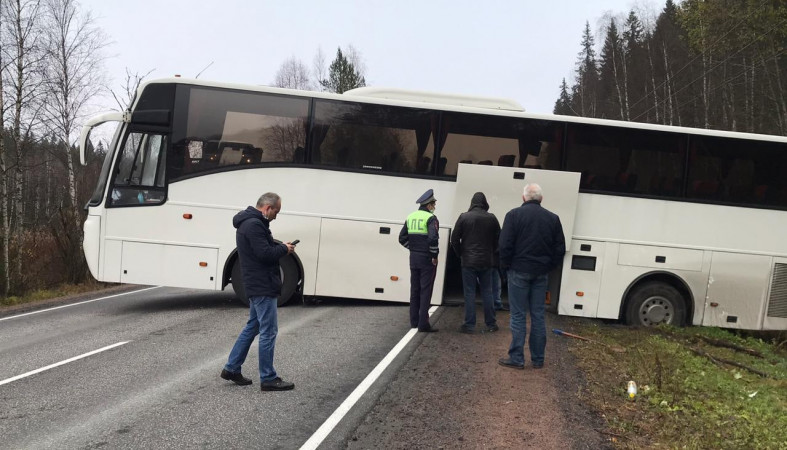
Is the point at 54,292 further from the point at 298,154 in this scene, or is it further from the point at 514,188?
the point at 514,188

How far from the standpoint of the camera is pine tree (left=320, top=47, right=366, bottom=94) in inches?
1980

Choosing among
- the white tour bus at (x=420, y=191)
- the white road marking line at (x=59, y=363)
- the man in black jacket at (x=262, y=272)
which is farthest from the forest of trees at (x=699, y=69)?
the white road marking line at (x=59, y=363)

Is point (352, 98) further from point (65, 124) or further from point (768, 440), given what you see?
point (65, 124)

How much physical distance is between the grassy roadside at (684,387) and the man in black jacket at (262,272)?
3059mm

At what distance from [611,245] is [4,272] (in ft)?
42.7

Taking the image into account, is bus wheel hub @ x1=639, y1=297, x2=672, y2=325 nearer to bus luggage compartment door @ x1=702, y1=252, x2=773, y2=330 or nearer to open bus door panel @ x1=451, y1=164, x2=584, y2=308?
bus luggage compartment door @ x1=702, y1=252, x2=773, y2=330

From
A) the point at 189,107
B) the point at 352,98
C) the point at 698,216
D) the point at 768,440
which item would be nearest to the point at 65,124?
the point at 189,107

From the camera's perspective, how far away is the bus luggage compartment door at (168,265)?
33.9 feet

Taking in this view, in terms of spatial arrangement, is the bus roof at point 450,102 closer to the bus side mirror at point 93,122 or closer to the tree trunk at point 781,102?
the bus side mirror at point 93,122

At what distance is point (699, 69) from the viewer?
34.0 meters

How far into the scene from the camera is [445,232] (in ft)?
34.4

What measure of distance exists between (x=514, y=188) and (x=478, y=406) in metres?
5.48

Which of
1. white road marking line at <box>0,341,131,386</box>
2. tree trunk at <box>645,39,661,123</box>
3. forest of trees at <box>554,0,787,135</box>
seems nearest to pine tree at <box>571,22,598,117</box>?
forest of trees at <box>554,0,787,135</box>

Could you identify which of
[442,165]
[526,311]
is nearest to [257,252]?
[526,311]
